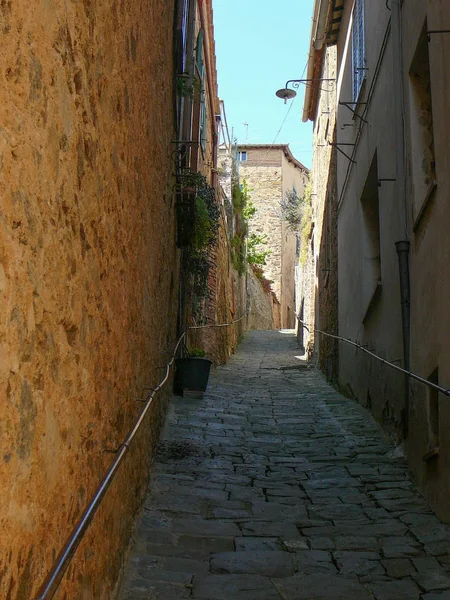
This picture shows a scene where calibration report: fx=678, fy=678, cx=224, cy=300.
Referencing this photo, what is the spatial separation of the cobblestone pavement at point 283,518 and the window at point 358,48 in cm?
444

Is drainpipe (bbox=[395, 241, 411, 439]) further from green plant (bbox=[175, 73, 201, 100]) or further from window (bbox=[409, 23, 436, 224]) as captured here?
green plant (bbox=[175, 73, 201, 100])

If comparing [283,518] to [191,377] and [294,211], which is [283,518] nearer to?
[191,377]

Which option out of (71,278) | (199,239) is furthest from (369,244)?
(71,278)

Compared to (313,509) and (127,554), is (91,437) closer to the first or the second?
(127,554)

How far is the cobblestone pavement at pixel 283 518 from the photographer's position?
149 inches

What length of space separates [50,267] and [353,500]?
3.77 meters

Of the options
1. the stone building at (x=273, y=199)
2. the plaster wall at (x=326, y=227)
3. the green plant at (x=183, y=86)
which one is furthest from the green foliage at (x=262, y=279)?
the green plant at (x=183, y=86)

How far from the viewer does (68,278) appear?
8.18 feet

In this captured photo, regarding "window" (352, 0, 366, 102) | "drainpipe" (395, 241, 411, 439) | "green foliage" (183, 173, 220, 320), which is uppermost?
"window" (352, 0, 366, 102)

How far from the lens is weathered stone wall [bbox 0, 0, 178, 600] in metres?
1.85

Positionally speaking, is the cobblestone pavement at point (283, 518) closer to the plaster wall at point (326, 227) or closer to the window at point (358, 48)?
the plaster wall at point (326, 227)

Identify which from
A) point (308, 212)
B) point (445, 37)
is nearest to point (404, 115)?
point (445, 37)

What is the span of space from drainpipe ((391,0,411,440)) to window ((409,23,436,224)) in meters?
0.25

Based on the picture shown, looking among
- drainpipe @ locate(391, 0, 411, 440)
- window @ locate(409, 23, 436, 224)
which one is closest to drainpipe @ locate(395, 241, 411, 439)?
drainpipe @ locate(391, 0, 411, 440)
